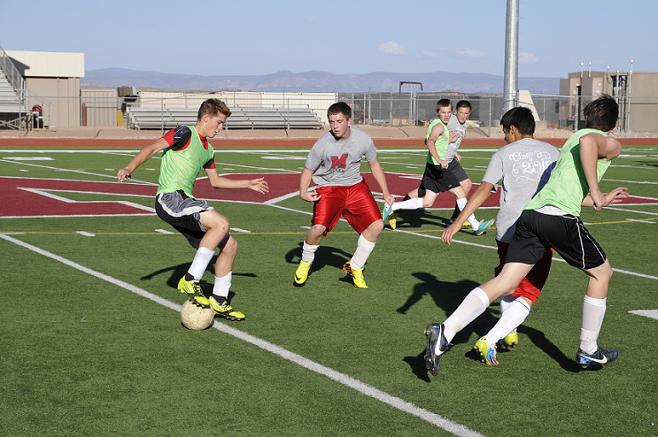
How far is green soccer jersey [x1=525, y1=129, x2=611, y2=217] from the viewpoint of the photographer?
673cm

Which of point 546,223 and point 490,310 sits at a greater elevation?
point 546,223

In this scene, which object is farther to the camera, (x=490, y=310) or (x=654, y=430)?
(x=490, y=310)

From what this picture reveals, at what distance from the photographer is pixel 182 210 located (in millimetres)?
8609

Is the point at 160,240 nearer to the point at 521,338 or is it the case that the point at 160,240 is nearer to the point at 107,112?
the point at 521,338

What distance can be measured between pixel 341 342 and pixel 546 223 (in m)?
1.96

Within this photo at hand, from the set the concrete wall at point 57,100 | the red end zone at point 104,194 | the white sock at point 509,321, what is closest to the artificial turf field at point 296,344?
the white sock at point 509,321

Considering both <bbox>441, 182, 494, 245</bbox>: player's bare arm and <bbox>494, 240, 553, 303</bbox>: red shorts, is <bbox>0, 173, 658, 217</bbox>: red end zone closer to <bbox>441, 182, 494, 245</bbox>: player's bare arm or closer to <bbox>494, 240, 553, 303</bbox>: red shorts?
<bbox>494, 240, 553, 303</bbox>: red shorts

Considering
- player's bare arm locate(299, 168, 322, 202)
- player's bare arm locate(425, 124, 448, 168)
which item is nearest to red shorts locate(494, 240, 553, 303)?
player's bare arm locate(299, 168, 322, 202)

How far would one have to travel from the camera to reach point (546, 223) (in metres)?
6.76

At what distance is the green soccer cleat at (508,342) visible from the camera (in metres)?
7.51

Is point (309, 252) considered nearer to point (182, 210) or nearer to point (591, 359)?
point (182, 210)

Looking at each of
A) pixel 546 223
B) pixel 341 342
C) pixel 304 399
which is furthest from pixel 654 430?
pixel 341 342

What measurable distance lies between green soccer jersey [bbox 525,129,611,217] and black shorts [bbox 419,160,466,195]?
26.9ft

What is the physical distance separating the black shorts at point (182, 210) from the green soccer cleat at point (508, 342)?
2.76 m
